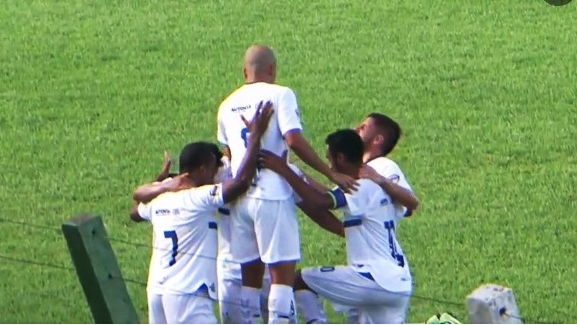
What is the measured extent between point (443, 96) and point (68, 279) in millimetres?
5772

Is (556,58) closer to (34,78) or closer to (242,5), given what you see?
(242,5)

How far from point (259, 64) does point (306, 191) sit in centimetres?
75

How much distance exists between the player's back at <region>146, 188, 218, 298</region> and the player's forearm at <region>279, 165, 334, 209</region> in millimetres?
451

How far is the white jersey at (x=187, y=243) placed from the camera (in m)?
8.28

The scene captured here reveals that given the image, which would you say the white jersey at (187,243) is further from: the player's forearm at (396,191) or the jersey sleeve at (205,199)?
the player's forearm at (396,191)

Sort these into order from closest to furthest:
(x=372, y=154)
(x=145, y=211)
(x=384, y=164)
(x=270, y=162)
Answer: (x=270, y=162)
(x=145, y=211)
(x=384, y=164)
(x=372, y=154)

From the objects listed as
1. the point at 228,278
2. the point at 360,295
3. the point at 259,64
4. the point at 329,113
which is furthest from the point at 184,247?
the point at 329,113

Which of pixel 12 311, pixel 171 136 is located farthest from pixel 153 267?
pixel 171 136

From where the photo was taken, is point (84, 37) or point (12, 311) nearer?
point (12, 311)

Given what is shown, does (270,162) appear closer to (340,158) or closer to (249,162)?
(249,162)

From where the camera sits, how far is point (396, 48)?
17.1 metres

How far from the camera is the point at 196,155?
8.38m

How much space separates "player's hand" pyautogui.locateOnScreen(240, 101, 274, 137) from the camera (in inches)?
331

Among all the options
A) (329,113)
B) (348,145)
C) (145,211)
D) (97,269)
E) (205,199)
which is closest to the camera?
(97,269)
